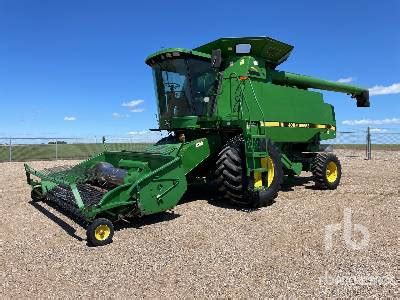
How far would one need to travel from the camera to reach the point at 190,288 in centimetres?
361

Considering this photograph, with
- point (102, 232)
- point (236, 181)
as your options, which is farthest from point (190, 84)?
point (102, 232)

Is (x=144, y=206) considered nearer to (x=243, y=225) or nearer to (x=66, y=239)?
(x=66, y=239)

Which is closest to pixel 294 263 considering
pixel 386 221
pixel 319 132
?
pixel 386 221

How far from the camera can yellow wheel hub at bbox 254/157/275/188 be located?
7133 millimetres

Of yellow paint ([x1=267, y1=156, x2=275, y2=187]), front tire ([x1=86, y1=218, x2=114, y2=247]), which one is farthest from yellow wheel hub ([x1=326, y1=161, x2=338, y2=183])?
front tire ([x1=86, y1=218, x2=114, y2=247])

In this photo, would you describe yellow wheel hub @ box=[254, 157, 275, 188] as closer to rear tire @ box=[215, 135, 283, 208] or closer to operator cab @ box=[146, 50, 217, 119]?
rear tire @ box=[215, 135, 283, 208]

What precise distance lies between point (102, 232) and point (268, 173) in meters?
3.77

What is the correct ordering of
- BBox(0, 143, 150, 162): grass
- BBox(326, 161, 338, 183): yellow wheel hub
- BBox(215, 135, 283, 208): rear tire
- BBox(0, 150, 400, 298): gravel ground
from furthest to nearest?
BBox(0, 143, 150, 162): grass
BBox(326, 161, 338, 183): yellow wheel hub
BBox(215, 135, 283, 208): rear tire
BBox(0, 150, 400, 298): gravel ground

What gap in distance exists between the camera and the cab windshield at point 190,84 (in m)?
7.75

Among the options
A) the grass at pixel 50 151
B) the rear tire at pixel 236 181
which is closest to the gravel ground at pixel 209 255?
the rear tire at pixel 236 181

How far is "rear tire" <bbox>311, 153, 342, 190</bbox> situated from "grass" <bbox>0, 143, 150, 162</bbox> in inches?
460

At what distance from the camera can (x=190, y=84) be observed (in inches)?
307

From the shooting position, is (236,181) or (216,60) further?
(216,60)

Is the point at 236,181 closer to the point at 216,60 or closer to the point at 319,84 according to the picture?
the point at 216,60
